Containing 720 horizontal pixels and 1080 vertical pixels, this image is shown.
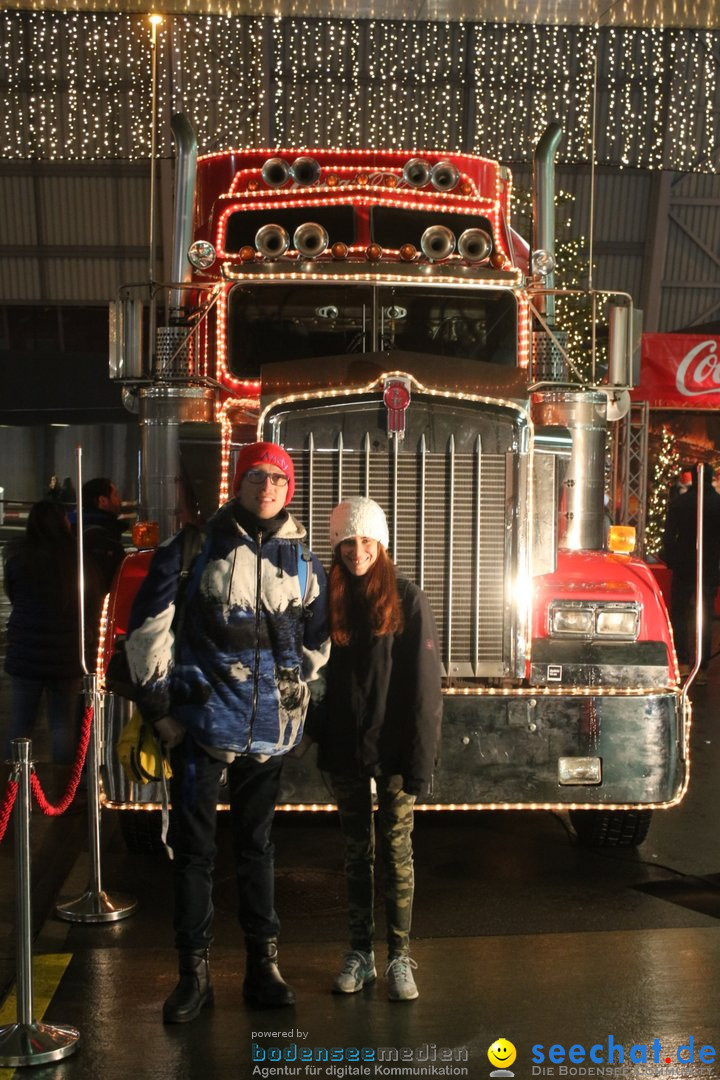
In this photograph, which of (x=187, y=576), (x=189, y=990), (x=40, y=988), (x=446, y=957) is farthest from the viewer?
(x=446, y=957)

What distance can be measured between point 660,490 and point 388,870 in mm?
18887

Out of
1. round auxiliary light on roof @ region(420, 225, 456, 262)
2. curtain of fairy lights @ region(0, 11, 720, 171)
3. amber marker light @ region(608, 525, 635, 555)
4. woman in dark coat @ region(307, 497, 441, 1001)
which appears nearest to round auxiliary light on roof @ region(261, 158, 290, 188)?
round auxiliary light on roof @ region(420, 225, 456, 262)

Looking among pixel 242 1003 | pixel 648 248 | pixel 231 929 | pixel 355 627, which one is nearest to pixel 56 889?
pixel 231 929

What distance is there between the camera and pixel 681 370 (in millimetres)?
21141

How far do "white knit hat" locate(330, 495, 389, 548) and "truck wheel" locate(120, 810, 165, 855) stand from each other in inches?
93.5

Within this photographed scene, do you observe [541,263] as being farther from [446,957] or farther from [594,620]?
[446,957]

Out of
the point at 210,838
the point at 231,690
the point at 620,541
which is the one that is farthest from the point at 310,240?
the point at 210,838

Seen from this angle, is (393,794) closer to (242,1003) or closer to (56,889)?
(242,1003)

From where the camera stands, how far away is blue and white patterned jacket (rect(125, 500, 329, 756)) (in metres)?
5.24

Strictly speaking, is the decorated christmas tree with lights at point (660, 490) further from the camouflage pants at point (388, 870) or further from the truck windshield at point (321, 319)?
the camouflage pants at point (388, 870)

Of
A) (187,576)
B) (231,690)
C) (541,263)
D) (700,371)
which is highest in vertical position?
(700,371)

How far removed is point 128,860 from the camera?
7.62 metres

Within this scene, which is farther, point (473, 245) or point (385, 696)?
point (473, 245)

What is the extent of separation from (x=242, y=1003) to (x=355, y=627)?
1501 millimetres
